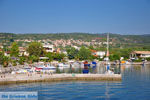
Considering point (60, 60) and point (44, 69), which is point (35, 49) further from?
point (44, 69)

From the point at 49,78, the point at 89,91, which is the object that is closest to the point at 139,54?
the point at 49,78

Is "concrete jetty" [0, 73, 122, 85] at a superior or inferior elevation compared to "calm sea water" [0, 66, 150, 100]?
superior

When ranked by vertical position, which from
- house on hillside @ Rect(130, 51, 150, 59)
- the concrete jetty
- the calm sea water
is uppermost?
house on hillside @ Rect(130, 51, 150, 59)

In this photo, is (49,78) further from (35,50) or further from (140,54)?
(140,54)

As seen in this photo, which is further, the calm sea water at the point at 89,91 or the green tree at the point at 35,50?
the green tree at the point at 35,50

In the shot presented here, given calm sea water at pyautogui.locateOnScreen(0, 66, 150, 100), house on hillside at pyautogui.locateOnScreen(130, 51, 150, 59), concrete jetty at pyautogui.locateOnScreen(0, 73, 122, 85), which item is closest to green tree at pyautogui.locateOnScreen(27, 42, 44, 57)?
house on hillside at pyautogui.locateOnScreen(130, 51, 150, 59)

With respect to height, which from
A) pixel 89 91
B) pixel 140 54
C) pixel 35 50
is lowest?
pixel 89 91

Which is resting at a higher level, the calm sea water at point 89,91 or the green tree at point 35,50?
the green tree at point 35,50

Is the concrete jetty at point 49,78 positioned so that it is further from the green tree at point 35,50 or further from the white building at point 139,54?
the white building at point 139,54

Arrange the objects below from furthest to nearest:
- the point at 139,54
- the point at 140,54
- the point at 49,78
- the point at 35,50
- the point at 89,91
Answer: the point at 139,54 → the point at 140,54 → the point at 35,50 → the point at 49,78 → the point at 89,91

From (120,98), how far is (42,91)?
1286 centimetres

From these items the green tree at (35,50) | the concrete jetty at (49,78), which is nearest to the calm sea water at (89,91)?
the concrete jetty at (49,78)

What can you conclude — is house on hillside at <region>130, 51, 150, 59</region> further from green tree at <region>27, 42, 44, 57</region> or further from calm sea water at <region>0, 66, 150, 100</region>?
calm sea water at <region>0, 66, 150, 100</region>

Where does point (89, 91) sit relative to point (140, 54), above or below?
below
